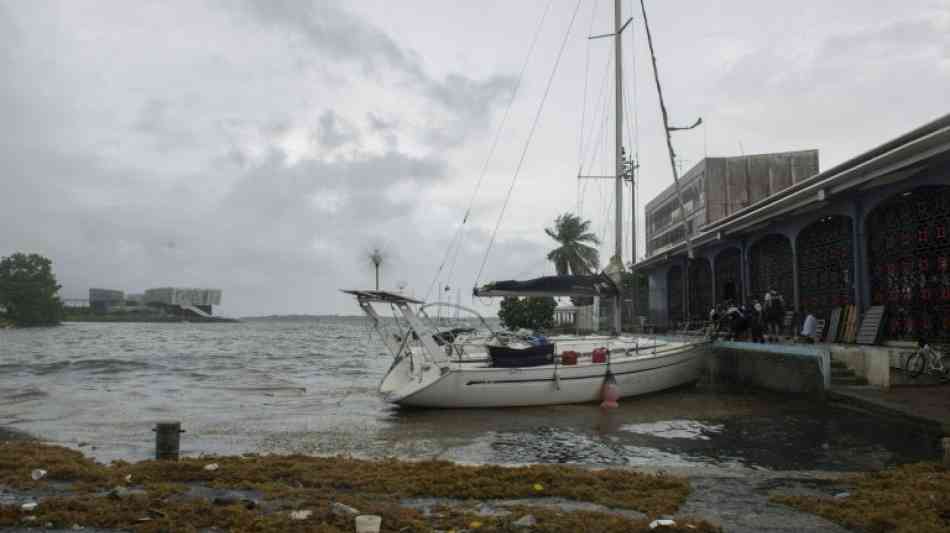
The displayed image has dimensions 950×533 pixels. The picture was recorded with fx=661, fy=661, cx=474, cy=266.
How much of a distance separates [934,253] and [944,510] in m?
11.4

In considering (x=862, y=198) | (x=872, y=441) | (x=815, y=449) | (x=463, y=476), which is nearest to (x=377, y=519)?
(x=463, y=476)

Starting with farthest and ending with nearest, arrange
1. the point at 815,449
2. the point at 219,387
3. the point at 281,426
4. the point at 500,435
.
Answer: the point at 219,387
the point at 281,426
the point at 500,435
the point at 815,449

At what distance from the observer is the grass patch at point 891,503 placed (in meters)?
4.95

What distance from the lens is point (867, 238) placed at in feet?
54.3

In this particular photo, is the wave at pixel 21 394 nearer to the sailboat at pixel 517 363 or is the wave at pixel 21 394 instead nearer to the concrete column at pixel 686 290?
the sailboat at pixel 517 363

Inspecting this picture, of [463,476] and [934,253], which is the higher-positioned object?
[934,253]

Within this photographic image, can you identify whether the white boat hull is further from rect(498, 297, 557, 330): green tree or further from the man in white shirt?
rect(498, 297, 557, 330): green tree

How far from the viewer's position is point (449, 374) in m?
13.7

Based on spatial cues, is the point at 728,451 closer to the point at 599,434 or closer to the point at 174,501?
the point at 599,434

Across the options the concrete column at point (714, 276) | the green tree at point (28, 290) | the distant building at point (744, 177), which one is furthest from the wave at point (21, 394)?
the green tree at point (28, 290)

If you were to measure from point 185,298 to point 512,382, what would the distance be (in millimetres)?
185498

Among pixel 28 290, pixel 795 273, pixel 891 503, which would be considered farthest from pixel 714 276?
pixel 28 290

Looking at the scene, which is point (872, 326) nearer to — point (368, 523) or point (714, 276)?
point (714, 276)

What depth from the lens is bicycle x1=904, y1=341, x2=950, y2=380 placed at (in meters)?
13.1
